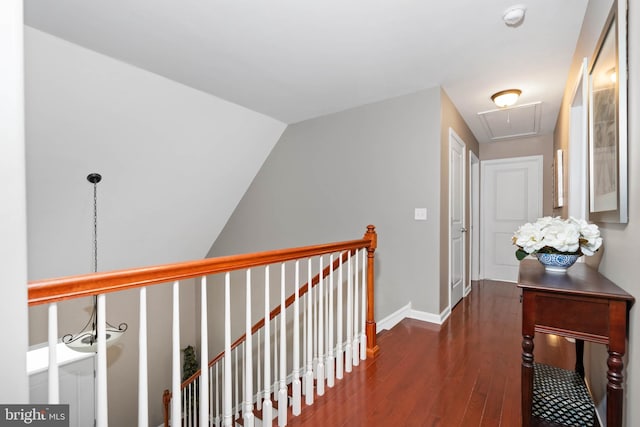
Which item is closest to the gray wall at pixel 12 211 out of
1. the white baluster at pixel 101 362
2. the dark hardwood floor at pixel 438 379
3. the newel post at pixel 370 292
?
the white baluster at pixel 101 362

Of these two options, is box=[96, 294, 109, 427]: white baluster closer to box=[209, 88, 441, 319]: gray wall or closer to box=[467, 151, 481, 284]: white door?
box=[209, 88, 441, 319]: gray wall

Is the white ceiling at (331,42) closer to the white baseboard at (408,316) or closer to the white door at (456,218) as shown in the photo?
the white door at (456,218)

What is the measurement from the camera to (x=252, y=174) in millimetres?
4535

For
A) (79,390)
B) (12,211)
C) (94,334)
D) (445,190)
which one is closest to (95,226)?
(94,334)

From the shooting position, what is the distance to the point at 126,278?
1.01 meters

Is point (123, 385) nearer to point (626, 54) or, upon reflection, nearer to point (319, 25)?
point (319, 25)

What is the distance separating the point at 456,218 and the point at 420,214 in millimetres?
747

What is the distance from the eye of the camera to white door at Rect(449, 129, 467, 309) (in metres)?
3.35

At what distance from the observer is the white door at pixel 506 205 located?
15.1 feet

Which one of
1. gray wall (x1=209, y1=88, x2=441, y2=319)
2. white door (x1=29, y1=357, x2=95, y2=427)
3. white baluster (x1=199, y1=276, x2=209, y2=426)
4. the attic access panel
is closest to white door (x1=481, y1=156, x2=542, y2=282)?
the attic access panel

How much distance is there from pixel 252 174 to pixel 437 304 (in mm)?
3051

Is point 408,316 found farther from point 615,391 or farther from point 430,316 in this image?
point 615,391

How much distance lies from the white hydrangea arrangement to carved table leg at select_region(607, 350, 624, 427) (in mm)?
488

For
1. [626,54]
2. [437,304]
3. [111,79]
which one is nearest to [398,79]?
[626,54]
